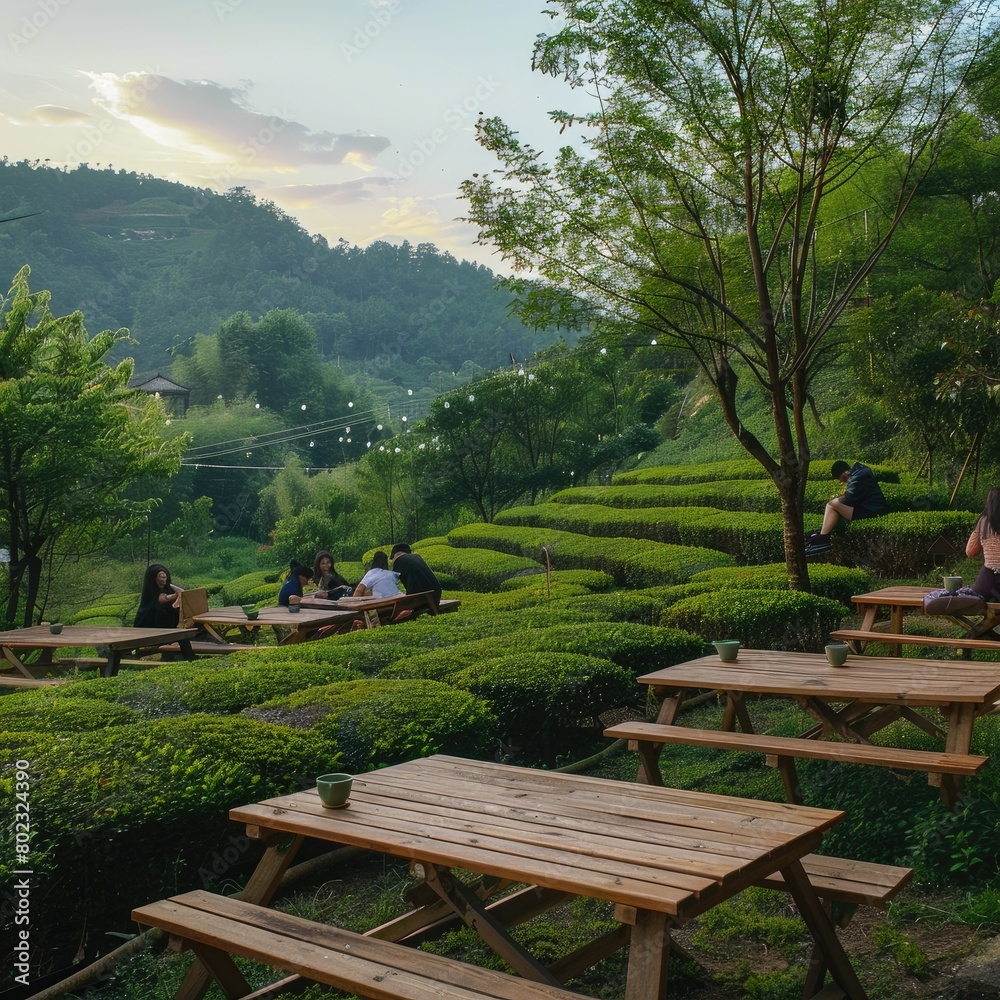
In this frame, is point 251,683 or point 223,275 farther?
point 223,275

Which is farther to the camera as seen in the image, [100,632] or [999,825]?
[100,632]

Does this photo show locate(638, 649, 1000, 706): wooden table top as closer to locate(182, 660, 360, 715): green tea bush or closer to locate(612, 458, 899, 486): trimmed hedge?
locate(182, 660, 360, 715): green tea bush

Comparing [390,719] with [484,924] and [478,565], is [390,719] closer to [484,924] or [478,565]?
[484,924]

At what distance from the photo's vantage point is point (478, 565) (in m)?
15.9

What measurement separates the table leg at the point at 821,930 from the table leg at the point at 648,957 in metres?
0.48

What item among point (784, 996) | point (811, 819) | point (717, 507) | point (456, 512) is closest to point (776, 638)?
point (784, 996)

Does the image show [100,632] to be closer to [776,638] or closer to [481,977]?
[776,638]

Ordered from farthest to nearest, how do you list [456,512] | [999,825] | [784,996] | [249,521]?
[249,521], [456,512], [999,825], [784,996]

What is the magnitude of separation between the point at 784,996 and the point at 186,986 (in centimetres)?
170

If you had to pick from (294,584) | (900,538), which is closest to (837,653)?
(900,538)

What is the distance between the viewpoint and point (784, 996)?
281cm

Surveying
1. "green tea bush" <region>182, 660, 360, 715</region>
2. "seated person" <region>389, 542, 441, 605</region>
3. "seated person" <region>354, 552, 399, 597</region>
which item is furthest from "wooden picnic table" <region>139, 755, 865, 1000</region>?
"seated person" <region>354, 552, 399, 597</region>

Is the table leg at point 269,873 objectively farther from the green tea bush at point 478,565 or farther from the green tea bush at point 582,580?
the green tea bush at point 478,565

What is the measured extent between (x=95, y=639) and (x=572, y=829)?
698 cm
